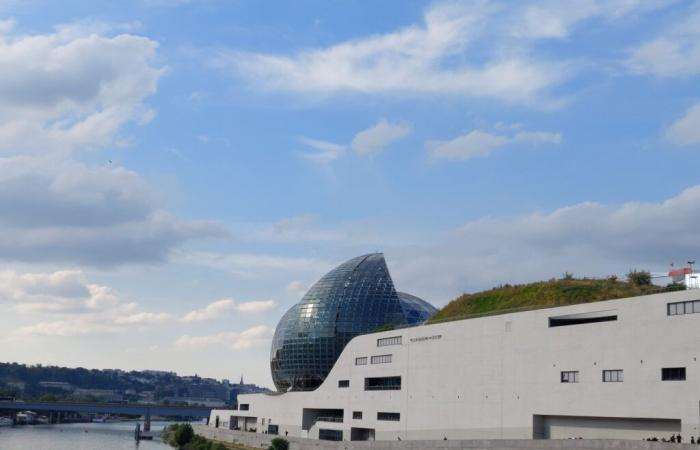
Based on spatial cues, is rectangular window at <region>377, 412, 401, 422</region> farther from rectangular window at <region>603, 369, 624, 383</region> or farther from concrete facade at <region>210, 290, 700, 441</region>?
rectangular window at <region>603, 369, 624, 383</region>

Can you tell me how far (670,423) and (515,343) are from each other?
48.1 ft

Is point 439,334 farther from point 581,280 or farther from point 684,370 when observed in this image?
point 684,370

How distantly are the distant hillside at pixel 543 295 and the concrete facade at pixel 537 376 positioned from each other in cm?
373

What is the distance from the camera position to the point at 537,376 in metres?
62.0

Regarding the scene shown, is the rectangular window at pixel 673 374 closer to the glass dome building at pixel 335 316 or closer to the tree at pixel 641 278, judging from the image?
the tree at pixel 641 278

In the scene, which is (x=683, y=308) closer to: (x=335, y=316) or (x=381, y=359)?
(x=381, y=359)

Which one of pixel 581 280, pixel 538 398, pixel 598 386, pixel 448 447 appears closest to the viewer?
pixel 598 386

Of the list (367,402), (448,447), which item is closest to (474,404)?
(448,447)

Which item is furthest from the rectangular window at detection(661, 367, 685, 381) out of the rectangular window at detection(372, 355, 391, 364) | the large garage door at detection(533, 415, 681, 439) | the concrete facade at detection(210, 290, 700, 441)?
the rectangular window at detection(372, 355, 391, 364)

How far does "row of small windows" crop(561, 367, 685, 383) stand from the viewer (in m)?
51.8

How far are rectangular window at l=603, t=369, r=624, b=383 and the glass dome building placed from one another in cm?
4857

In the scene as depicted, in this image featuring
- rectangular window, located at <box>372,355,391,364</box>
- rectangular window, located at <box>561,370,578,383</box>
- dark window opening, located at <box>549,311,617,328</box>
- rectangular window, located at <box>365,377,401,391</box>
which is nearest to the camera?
dark window opening, located at <box>549,311,617,328</box>

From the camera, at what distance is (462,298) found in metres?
80.0

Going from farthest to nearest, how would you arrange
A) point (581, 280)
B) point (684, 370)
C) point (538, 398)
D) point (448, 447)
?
point (581, 280) → point (448, 447) → point (538, 398) → point (684, 370)
